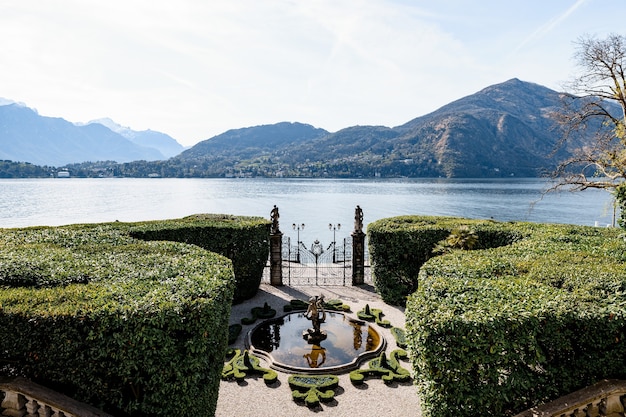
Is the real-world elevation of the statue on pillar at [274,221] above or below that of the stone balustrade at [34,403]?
above

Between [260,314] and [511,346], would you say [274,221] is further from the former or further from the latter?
[511,346]

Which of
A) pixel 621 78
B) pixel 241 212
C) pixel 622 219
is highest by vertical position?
pixel 621 78

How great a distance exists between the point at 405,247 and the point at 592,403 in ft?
34.3

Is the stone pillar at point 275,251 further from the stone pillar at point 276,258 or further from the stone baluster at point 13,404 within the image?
the stone baluster at point 13,404

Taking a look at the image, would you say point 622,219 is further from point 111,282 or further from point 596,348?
point 111,282

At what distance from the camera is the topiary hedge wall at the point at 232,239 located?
16094mm

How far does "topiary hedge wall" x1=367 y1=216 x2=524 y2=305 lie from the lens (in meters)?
15.8

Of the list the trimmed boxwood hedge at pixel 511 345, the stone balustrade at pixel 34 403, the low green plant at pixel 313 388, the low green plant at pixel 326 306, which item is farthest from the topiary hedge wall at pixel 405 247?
the stone balustrade at pixel 34 403

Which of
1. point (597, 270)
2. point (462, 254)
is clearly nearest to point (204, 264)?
point (462, 254)

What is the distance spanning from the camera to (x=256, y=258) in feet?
58.1

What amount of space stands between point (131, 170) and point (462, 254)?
210 metres

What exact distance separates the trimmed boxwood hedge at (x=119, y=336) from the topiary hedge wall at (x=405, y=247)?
10.5 m

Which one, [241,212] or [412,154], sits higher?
[412,154]

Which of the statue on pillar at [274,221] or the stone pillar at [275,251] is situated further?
the stone pillar at [275,251]
